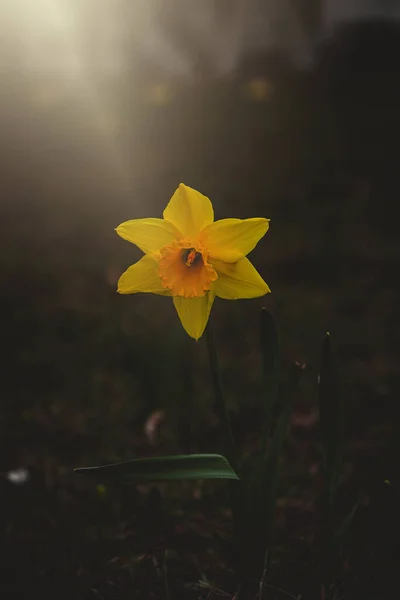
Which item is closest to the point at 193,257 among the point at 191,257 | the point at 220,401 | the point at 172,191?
the point at 191,257

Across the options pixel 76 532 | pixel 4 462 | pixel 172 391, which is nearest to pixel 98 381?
pixel 172 391

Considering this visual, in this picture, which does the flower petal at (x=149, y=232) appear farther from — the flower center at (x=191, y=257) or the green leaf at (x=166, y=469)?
the green leaf at (x=166, y=469)

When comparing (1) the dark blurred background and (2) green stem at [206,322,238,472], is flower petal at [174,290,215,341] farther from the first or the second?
(1) the dark blurred background

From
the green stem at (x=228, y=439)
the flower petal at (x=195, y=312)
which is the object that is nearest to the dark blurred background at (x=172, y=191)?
the green stem at (x=228, y=439)

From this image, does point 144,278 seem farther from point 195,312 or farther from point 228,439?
point 228,439

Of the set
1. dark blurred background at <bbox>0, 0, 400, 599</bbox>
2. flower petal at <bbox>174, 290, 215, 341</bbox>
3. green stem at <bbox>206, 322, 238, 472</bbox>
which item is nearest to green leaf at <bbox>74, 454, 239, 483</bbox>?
green stem at <bbox>206, 322, 238, 472</bbox>

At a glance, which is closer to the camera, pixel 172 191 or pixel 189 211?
pixel 189 211
